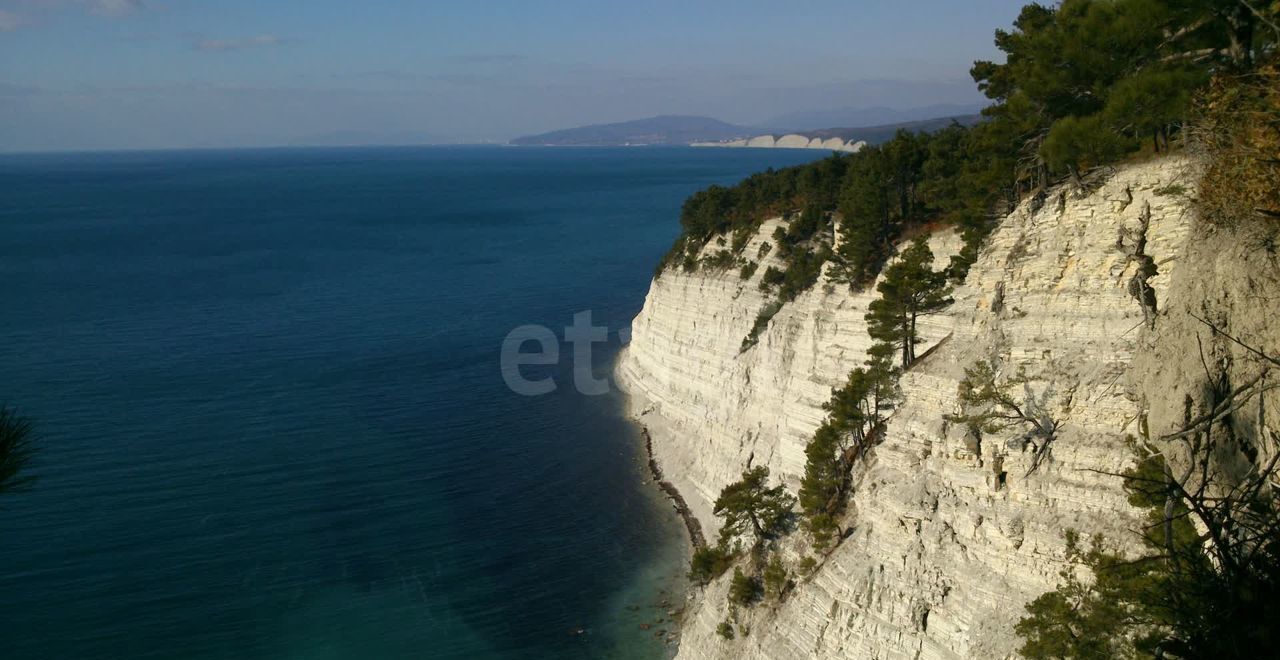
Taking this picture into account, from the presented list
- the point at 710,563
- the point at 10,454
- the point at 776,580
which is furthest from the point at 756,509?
the point at 10,454

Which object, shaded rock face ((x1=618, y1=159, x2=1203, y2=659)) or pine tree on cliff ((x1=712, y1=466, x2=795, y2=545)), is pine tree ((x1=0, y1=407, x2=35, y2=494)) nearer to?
shaded rock face ((x1=618, y1=159, x2=1203, y2=659))

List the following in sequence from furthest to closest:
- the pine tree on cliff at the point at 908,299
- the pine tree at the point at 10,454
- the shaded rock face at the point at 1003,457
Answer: the pine tree on cliff at the point at 908,299, the shaded rock face at the point at 1003,457, the pine tree at the point at 10,454

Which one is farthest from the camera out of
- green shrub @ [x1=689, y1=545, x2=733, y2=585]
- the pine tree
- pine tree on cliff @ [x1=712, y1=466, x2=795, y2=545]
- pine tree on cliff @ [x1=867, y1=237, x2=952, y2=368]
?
green shrub @ [x1=689, y1=545, x2=733, y2=585]

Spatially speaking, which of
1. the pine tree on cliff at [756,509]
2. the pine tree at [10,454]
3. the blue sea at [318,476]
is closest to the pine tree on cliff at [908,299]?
the pine tree on cliff at [756,509]

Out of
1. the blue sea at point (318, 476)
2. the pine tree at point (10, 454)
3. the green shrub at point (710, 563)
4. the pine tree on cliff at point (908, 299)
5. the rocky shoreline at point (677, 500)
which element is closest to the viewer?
the pine tree at point (10, 454)

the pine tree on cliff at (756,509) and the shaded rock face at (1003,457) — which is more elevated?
the shaded rock face at (1003,457)

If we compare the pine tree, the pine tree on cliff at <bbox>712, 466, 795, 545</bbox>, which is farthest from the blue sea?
the pine tree on cliff at <bbox>712, 466, 795, 545</bbox>

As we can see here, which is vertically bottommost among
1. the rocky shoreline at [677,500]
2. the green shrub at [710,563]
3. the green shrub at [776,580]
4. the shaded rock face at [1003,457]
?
the rocky shoreline at [677,500]

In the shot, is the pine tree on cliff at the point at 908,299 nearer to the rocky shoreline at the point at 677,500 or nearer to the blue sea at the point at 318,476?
the rocky shoreline at the point at 677,500
